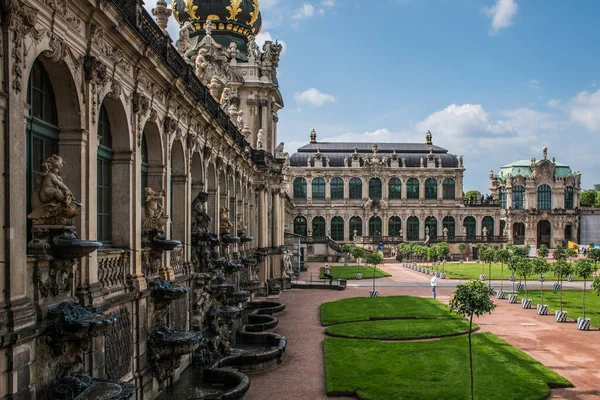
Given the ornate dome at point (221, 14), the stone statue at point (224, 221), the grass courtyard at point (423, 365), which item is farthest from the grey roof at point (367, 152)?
the stone statue at point (224, 221)

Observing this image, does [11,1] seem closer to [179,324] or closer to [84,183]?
[84,183]

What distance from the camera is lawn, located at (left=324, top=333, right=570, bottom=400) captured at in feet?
69.3

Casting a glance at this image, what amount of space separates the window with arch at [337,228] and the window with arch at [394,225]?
9501 mm

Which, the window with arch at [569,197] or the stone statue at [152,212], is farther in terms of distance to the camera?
the window with arch at [569,197]

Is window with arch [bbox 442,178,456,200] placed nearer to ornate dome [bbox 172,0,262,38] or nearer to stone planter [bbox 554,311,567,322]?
ornate dome [bbox 172,0,262,38]

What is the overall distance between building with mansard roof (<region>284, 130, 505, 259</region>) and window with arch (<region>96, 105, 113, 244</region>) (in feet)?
337

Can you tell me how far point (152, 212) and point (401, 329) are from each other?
19.0m

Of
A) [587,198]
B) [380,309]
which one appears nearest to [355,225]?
[587,198]

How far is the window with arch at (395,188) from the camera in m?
122

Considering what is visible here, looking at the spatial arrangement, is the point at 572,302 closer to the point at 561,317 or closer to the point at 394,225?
the point at 561,317

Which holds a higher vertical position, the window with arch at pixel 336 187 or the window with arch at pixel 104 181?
the window with arch at pixel 336 187

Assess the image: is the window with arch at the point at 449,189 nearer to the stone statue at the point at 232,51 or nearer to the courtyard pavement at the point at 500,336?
the courtyard pavement at the point at 500,336

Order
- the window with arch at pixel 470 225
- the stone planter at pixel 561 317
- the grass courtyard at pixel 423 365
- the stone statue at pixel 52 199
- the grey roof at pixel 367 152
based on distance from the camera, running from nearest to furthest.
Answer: the stone statue at pixel 52 199 → the grass courtyard at pixel 423 365 → the stone planter at pixel 561 317 → the window with arch at pixel 470 225 → the grey roof at pixel 367 152

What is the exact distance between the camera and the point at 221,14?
53438mm
